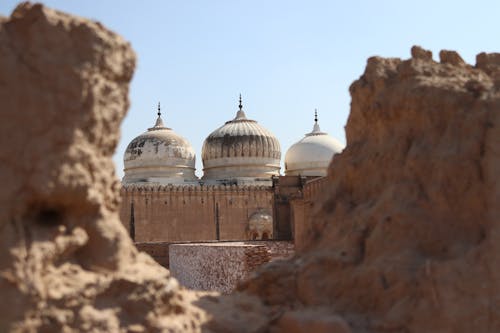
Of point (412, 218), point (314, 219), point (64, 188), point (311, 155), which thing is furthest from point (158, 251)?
point (64, 188)

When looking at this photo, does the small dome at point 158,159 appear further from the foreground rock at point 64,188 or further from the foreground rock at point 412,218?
the foreground rock at point 64,188

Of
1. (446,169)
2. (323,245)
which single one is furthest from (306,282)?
(446,169)

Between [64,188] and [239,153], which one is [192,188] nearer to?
[239,153]

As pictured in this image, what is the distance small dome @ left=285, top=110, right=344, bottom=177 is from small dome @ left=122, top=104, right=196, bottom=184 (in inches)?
172

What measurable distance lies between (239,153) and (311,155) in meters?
3.13

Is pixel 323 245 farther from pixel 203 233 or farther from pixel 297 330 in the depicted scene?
pixel 203 233

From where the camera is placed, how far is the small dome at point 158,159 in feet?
99.1

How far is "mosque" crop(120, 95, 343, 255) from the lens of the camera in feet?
88.8

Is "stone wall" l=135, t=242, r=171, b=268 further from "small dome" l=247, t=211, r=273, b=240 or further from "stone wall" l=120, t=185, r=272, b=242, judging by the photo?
"small dome" l=247, t=211, r=273, b=240

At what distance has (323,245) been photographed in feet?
19.3

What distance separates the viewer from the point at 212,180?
30.5 m

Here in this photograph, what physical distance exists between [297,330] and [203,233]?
22445 millimetres

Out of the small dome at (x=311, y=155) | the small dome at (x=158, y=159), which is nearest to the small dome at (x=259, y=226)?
the small dome at (x=311, y=155)

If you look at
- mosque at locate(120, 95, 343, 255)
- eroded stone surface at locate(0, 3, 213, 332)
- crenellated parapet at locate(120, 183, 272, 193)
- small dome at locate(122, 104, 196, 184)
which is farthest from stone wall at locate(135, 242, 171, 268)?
eroded stone surface at locate(0, 3, 213, 332)
